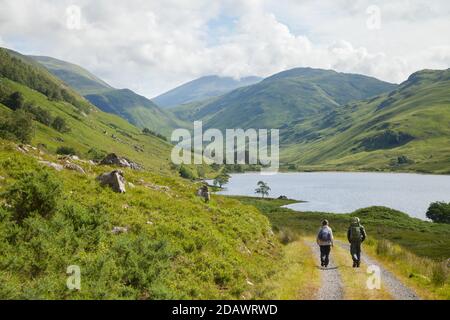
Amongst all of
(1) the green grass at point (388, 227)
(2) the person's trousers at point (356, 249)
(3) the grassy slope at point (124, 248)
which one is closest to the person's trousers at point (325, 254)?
(2) the person's trousers at point (356, 249)

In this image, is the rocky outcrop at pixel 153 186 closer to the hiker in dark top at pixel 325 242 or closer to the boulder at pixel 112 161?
the boulder at pixel 112 161

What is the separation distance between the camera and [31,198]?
1942 centimetres

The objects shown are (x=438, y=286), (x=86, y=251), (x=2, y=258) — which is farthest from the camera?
(x=438, y=286)

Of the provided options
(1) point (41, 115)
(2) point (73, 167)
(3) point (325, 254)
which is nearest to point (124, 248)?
(2) point (73, 167)

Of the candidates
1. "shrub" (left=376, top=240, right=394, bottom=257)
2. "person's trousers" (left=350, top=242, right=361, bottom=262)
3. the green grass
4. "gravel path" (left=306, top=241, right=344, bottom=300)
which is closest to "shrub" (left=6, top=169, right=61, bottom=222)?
"gravel path" (left=306, top=241, right=344, bottom=300)

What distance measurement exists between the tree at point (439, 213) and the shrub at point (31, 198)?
113m

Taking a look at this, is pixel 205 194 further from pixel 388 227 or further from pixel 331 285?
pixel 388 227

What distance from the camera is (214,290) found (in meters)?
19.2

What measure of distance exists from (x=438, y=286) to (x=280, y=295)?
32.1ft

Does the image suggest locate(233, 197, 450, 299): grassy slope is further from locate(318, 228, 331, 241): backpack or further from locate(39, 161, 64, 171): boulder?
locate(39, 161, 64, 171): boulder

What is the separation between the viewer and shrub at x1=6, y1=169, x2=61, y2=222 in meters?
19.1
